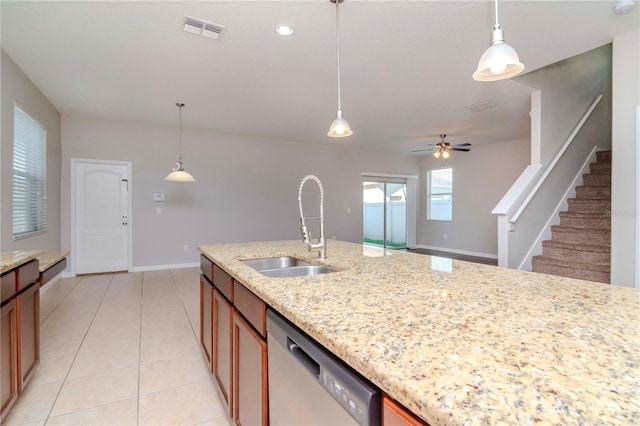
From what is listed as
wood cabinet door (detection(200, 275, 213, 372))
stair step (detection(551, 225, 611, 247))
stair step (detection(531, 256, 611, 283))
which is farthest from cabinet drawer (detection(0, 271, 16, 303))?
stair step (detection(551, 225, 611, 247))

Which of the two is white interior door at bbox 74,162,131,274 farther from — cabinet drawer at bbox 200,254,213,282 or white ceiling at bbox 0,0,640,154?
cabinet drawer at bbox 200,254,213,282

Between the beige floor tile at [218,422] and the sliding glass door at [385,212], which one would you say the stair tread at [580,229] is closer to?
the beige floor tile at [218,422]

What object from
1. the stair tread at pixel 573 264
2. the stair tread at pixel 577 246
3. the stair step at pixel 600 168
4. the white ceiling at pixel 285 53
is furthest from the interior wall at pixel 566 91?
the stair tread at pixel 573 264

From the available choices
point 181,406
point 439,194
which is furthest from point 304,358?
point 439,194

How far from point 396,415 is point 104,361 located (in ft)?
8.57

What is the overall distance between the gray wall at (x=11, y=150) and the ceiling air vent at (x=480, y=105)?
5.43 m

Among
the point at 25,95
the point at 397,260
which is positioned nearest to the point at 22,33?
the point at 25,95

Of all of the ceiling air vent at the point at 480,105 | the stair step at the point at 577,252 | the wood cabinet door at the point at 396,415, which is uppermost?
the ceiling air vent at the point at 480,105

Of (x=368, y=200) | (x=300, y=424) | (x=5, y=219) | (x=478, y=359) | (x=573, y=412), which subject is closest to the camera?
(x=573, y=412)

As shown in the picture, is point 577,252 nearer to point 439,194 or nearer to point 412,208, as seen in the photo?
point 439,194

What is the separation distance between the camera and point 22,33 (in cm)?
268

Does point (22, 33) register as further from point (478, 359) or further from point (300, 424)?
point (478, 359)

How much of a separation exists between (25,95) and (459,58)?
474cm

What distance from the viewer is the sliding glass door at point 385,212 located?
820 cm
